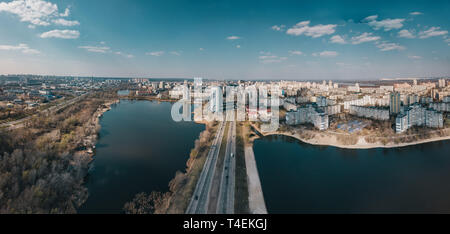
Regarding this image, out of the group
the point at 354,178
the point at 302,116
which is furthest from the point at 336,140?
the point at 354,178

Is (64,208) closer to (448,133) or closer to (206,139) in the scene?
(206,139)

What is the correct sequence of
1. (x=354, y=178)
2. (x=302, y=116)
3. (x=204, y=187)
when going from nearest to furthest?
(x=204, y=187)
(x=354, y=178)
(x=302, y=116)

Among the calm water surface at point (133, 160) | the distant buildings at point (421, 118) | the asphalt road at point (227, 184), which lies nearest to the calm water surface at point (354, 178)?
the asphalt road at point (227, 184)

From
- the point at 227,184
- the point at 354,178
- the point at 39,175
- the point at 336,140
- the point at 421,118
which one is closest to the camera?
the point at 39,175

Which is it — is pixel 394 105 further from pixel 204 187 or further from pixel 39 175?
pixel 39 175

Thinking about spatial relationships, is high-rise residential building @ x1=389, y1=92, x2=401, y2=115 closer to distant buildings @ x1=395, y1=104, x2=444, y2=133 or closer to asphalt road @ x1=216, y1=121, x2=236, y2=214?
distant buildings @ x1=395, y1=104, x2=444, y2=133

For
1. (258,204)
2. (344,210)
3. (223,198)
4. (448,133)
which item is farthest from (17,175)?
(448,133)
